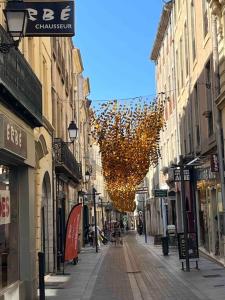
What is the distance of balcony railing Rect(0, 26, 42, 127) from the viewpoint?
10.4 meters

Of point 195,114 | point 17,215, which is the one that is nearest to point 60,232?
point 195,114

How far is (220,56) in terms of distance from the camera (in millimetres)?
18953

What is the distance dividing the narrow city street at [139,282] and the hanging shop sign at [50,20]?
634cm

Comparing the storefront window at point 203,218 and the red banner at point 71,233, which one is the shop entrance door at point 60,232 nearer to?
the red banner at point 71,233

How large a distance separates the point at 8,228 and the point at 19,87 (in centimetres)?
292

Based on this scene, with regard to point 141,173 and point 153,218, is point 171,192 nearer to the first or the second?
point 141,173

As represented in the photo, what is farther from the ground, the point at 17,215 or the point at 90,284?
the point at 17,215

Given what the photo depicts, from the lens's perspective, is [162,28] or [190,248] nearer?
[190,248]

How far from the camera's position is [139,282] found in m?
17.0

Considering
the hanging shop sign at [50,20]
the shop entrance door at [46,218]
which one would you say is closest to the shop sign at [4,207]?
the hanging shop sign at [50,20]

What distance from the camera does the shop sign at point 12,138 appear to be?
10106mm

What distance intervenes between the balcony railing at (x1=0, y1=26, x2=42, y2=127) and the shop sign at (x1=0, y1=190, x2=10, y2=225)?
1.67 metres

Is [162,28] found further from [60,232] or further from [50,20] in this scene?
[50,20]

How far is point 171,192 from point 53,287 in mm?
20439
